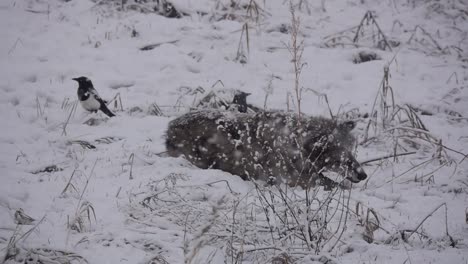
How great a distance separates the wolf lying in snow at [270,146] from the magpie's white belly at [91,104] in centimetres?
167

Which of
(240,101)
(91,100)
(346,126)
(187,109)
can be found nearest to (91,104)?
(91,100)

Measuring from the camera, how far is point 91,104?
19.5 ft

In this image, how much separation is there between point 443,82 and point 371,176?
310 centimetres

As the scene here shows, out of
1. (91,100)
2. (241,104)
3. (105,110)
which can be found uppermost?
(241,104)

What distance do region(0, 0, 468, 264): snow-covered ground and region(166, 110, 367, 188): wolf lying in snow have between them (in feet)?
0.70

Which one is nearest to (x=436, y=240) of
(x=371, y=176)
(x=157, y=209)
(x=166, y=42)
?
(x=371, y=176)

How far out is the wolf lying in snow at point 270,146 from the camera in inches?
181

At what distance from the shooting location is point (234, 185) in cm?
436

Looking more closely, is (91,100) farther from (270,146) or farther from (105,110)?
(270,146)

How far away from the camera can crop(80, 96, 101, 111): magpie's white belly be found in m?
5.92

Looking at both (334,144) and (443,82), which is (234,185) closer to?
(334,144)

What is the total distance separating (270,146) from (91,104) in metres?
2.59

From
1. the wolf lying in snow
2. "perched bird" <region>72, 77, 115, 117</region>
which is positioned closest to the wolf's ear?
the wolf lying in snow

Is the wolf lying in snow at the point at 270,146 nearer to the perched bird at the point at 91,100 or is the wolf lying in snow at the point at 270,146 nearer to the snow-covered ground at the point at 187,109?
the snow-covered ground at the point at 187,109
